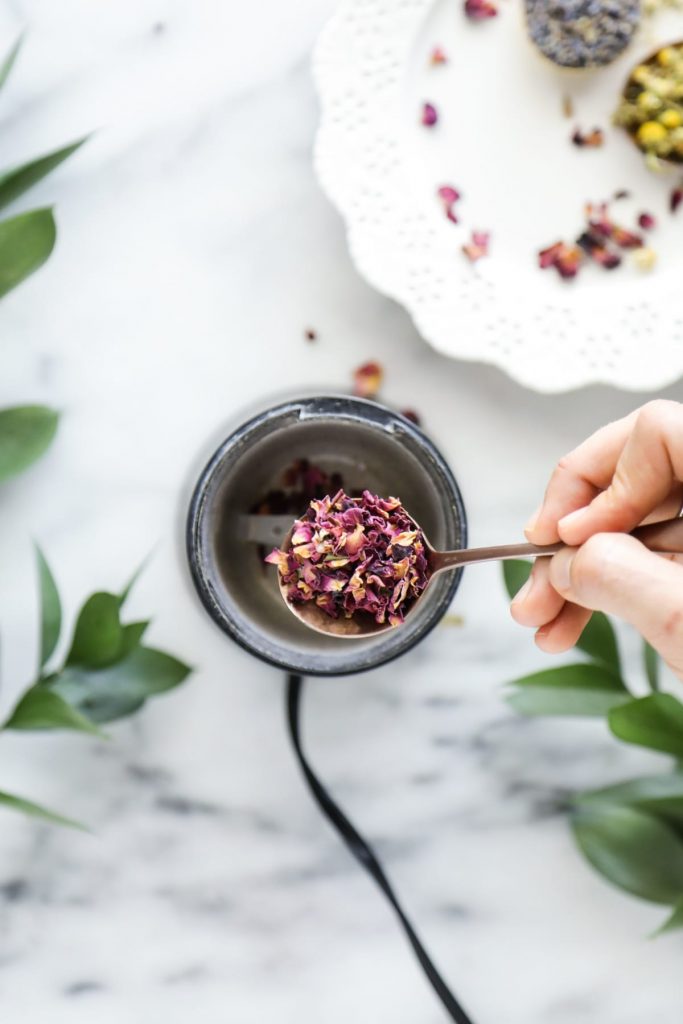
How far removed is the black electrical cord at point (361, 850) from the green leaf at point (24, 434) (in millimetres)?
238

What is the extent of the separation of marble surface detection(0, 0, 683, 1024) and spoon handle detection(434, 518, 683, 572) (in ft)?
0.67

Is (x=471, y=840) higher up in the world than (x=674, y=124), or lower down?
lower down

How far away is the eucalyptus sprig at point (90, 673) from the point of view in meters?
0.69

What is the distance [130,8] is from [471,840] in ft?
2.11

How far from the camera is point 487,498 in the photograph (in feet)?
2.52

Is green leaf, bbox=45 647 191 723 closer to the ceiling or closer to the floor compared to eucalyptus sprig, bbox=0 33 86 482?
closer to the floor

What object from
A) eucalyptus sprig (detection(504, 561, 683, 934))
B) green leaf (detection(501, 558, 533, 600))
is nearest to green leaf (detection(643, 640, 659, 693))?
eucalyptus sprig (detection(504, 561, 683, 934))

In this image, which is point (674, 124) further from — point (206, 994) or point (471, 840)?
point (206, 994)

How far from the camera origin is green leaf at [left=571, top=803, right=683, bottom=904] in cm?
76

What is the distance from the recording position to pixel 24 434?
74 centimetres

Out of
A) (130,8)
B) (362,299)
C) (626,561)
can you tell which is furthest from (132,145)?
(626,561)

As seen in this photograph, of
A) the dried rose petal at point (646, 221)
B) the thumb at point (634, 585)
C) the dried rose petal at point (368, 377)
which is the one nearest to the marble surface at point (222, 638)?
the dried rose petal at point (368, 377)

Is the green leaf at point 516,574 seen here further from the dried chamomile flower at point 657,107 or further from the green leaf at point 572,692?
the dried chamomile flower at point 657,107

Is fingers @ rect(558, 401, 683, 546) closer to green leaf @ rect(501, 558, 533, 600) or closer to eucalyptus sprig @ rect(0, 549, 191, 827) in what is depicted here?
green leaf @ rect(501, 558, 533, 600)
